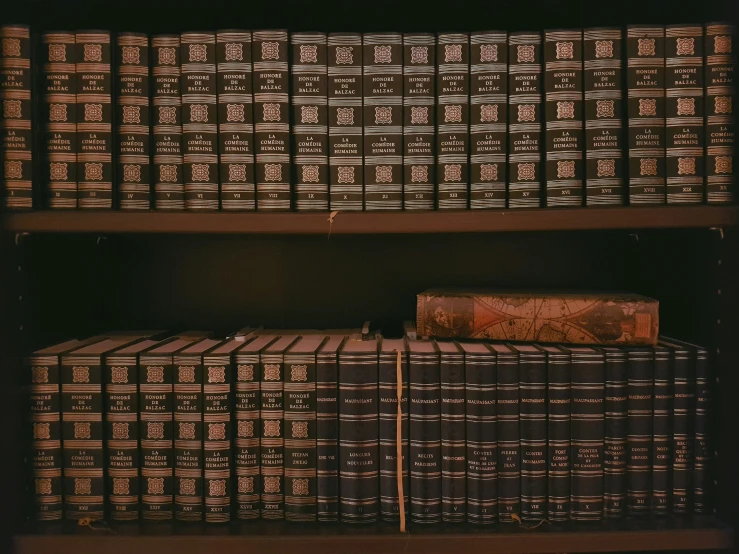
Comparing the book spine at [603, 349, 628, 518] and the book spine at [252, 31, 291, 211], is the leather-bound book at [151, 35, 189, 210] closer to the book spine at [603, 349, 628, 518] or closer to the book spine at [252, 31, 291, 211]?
the book spine at [252, 31, 291, 211]

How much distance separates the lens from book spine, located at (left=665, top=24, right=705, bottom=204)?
847 mm

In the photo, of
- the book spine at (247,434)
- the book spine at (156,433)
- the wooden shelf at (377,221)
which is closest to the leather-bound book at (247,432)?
the book spine at (247,434)

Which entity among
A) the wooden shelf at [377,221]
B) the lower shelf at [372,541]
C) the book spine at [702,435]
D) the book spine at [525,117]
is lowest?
the lower shelf at [372,541]

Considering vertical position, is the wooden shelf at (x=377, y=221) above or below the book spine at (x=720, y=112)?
below

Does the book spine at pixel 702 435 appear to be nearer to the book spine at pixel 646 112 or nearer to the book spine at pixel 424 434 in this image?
the book spine at pixel 646 112

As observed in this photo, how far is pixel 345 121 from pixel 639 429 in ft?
2.25

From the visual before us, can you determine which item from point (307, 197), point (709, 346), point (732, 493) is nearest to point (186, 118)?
point (307, 197)

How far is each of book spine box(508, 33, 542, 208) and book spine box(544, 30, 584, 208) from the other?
2 centimetres

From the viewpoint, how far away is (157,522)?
0.88 meters

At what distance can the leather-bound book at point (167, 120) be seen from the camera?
2.87ft

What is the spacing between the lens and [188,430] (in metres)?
0.87

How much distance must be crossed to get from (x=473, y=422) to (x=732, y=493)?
421 mm

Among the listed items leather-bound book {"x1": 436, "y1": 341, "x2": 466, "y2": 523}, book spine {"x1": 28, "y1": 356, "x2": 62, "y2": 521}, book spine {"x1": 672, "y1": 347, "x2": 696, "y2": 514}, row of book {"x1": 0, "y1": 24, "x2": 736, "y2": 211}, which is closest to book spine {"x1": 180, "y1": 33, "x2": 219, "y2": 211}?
row of book {"x1": 0, "y1": 24, "x2": 736, "y2": 211}

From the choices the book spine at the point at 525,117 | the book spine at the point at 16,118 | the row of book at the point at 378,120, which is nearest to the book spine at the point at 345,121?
the row of book at the point at 378,120
